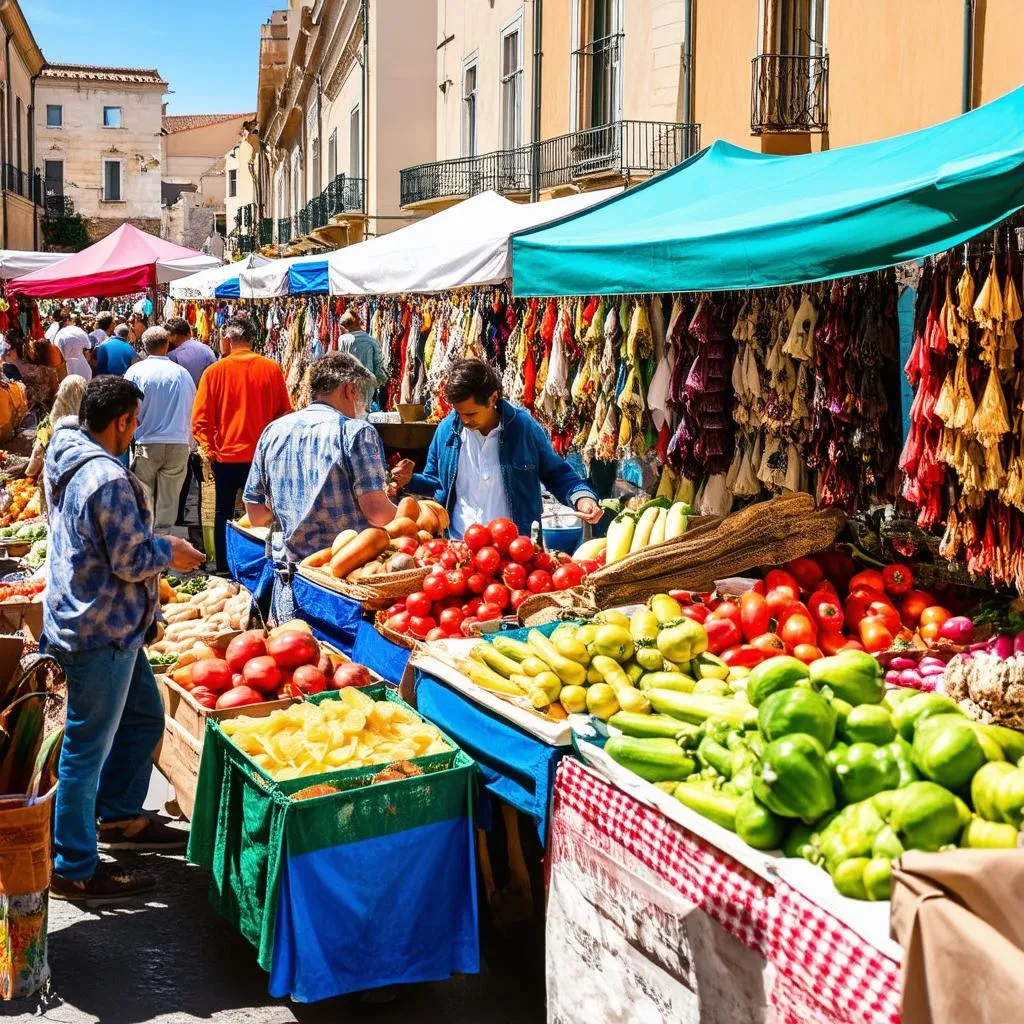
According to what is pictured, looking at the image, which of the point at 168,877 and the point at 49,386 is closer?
the point at 168,877

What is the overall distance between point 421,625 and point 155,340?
20.6 ft

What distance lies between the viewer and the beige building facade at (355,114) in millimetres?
25016

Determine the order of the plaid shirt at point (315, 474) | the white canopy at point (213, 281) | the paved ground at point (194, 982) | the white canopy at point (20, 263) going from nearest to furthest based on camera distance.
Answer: the paved ground at point (194, 982), the plaid shirt at point (315, 474), the white canopy at point (213, 281), the white canopy at point (20, 263)

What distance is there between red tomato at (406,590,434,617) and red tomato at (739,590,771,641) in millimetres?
1370

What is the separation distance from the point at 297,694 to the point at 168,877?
907 mm

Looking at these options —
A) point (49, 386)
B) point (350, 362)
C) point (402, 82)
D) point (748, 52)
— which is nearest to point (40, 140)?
point (402, 82)

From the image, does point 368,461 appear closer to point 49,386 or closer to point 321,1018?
point 321,1018

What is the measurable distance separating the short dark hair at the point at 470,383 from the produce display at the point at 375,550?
2.13 ft

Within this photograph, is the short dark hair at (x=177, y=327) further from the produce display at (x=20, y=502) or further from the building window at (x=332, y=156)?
the building window at (x=332, y=156)

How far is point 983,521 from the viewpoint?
429cm

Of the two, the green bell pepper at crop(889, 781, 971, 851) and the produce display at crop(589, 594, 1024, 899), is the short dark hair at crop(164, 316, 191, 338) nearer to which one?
the produce display at crop(589, 594, 1024, 899)

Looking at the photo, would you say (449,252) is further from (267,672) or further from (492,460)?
(267,672)

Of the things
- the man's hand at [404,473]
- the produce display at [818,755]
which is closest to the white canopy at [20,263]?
the man's hand at [404,473]

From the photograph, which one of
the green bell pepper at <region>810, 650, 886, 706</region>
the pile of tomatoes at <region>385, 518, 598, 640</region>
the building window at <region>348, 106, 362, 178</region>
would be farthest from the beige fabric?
the building window at <region>348, 106, 362, 178</region>
